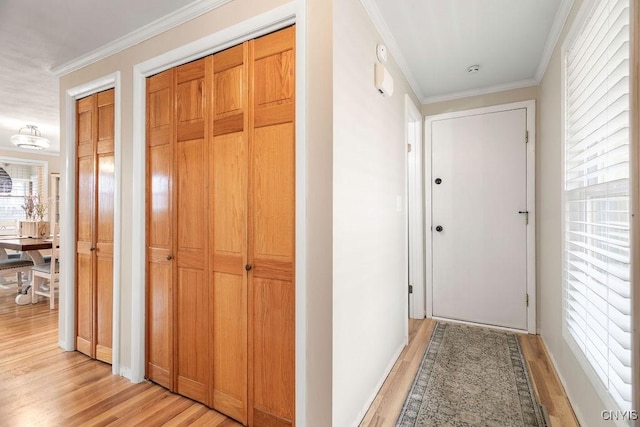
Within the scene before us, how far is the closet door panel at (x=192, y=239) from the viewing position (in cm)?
186

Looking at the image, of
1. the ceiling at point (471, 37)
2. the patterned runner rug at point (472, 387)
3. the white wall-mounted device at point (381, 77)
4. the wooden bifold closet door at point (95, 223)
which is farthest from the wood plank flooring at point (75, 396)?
the ceiling at point (471, 37)

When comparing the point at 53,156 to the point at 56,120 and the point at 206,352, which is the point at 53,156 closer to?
the point at 56,120

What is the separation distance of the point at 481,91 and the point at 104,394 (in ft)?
13.1

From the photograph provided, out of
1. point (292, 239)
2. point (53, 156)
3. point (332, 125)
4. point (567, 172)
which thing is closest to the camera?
point (332, 125)

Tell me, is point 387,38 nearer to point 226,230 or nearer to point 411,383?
point 226,230

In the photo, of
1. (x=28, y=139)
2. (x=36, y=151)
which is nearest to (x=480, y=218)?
(x=28, y=139)

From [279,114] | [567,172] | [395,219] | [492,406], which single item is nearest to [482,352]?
[492,406]

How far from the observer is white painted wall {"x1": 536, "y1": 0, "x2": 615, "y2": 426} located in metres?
1.67

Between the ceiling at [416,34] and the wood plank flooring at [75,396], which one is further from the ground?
the ceiling at [416,34]

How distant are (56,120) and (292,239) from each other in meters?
4.72

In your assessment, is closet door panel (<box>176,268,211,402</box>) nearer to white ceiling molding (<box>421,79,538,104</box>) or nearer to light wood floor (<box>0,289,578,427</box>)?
light wood floor (<box>0,289,578,427</box>)

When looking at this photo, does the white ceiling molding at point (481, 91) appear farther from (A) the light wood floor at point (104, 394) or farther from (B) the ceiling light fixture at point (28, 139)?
(B) the ceiling light fixture at point (28, 139)

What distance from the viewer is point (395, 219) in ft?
7.92

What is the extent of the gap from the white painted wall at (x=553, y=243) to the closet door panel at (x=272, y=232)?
4.88 ft
